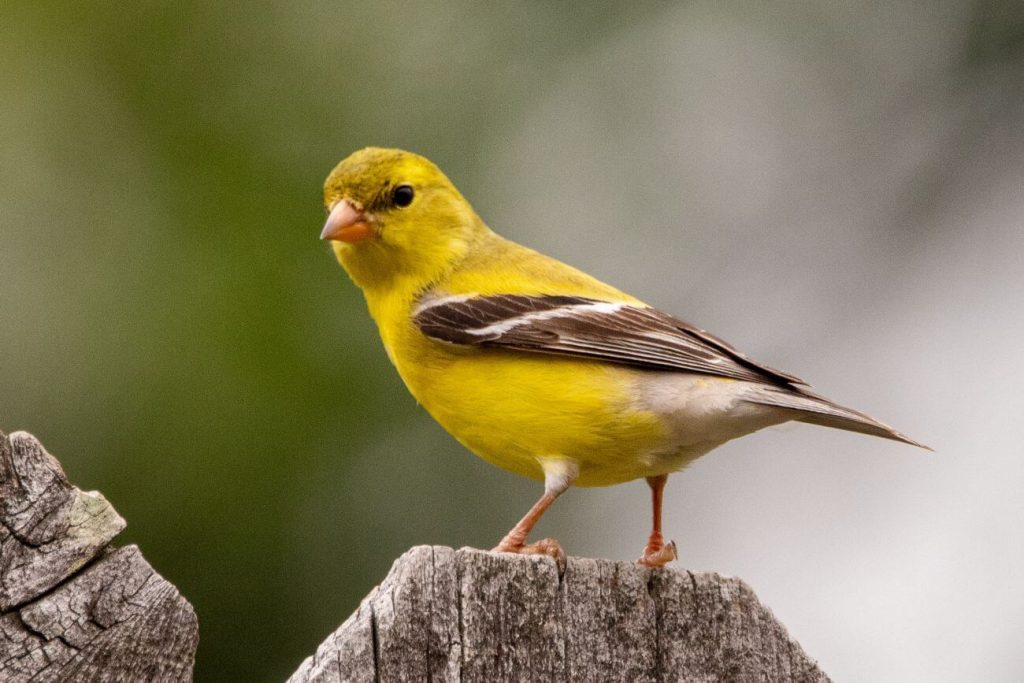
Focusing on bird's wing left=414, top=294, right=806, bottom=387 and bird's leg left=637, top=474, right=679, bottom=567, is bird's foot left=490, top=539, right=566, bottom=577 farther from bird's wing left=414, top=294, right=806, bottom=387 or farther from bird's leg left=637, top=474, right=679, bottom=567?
bird's wing left=414, top=294, right=806, bottom=387

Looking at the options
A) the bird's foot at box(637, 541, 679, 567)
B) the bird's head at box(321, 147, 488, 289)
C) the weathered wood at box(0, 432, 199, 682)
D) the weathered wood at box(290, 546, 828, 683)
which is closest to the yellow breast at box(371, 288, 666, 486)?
the bird's foot at box(637, 541, 679, 567)

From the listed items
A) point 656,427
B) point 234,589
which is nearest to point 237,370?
point 234,589

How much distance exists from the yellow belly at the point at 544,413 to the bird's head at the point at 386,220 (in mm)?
773

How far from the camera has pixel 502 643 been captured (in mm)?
2561

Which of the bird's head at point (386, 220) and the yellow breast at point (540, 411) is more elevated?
the bird's head at point (386, 220)

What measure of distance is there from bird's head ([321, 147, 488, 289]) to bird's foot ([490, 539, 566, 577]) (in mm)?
1674

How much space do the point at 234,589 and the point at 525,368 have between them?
1575 millimetres

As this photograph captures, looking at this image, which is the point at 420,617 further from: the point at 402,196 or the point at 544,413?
the point at 402,196

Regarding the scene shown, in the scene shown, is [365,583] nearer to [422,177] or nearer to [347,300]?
[347,300]

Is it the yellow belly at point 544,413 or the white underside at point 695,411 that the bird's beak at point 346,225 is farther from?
the white underside at point 695,411

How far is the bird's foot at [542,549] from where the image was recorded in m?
2.70

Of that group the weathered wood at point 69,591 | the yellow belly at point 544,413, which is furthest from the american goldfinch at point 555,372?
the weathered wood at point 69,591

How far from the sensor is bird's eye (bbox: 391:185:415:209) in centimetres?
535

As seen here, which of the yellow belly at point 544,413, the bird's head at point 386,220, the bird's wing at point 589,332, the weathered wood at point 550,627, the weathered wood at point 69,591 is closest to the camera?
the weathered wood at point 69,591
